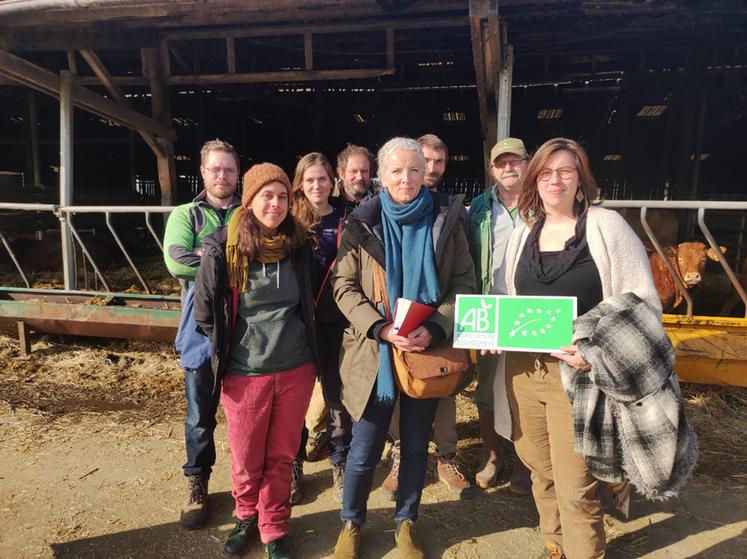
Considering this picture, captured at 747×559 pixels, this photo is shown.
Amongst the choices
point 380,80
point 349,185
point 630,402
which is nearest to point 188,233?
point 349,185

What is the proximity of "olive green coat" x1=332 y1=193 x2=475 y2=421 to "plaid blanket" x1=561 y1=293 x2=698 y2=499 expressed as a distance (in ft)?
1.80

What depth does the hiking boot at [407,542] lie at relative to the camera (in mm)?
2094

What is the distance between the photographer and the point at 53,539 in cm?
228

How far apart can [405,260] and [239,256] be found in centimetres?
70

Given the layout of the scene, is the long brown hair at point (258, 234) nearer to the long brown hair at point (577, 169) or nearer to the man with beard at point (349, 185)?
the man with beard at point (349, 185)

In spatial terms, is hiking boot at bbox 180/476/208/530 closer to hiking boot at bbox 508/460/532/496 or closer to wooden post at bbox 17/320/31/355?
hiking boot at bbox 508/460/532/496

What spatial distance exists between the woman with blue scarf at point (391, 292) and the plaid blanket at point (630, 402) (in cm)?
56

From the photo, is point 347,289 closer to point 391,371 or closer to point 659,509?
point 391,371

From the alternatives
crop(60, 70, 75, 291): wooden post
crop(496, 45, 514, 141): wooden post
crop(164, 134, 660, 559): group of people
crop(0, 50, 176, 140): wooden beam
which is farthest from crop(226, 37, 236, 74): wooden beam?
crop(164, 134, 660, 559): group of people

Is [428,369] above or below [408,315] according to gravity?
below

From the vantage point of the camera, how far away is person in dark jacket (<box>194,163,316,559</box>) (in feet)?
6.55

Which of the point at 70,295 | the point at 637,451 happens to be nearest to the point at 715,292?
the point at 637,451

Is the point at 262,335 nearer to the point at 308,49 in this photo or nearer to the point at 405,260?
the point at 405,260

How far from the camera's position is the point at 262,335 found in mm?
2043
